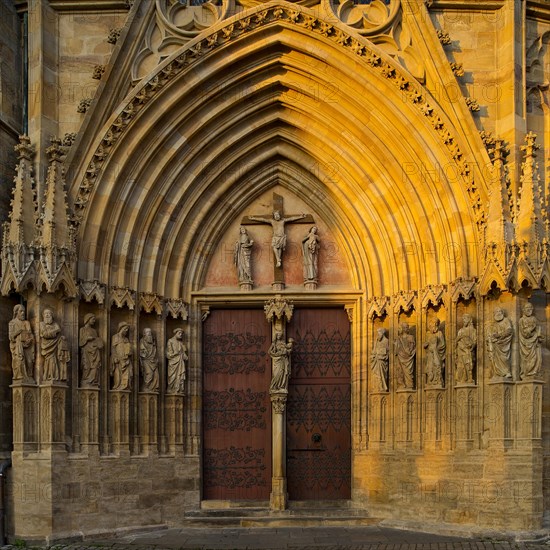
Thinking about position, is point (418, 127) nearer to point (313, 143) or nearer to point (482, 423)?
point (313, 143)

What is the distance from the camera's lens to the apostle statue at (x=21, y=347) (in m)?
12.2

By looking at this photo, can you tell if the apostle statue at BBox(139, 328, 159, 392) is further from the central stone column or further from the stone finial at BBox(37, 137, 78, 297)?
the central stone column

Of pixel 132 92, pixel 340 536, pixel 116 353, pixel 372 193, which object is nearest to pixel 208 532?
pixel 340 536

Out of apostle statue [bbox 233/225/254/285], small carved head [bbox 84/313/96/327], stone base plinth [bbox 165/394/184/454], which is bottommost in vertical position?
stone base plinth [bbox 165/394/184/454]

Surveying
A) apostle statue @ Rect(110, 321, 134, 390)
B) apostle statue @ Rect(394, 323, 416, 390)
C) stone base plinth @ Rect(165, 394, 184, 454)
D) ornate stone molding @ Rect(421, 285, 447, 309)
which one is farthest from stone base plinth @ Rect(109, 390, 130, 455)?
ornate stone molding @ Rect(421, 285, 447, 309)

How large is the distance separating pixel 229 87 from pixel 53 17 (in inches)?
115

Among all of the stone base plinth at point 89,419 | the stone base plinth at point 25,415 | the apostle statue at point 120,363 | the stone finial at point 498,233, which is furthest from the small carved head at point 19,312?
the stone finial at point 498,233

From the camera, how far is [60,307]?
498 inches

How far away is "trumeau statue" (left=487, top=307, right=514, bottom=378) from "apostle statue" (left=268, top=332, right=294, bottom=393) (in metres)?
3.46

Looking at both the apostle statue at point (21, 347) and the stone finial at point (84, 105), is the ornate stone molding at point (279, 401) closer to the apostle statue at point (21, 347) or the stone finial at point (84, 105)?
the apostle statue at point (21, 347)

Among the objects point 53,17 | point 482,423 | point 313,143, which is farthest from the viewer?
point 313,143

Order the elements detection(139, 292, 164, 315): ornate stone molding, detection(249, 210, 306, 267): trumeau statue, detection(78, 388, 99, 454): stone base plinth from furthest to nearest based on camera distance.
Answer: detection(249, 210, 306, 267): trumeau statue < detection(139, 292, 164, 315): ornate stone molding < detection(78, 388, 99, 454): stone base plinth

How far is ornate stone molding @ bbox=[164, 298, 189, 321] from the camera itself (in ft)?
46.1

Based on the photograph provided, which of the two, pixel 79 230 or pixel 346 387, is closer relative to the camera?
pixel 79 230
